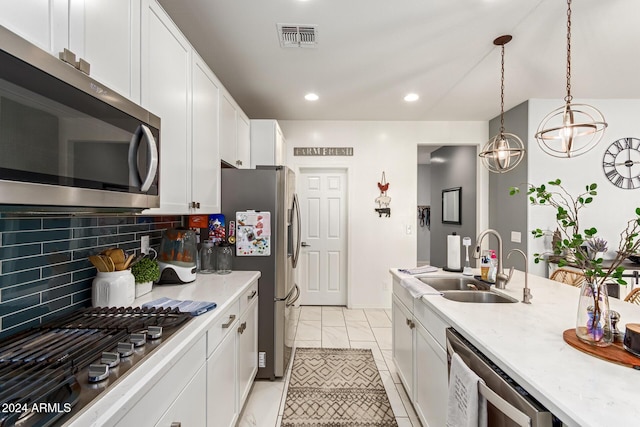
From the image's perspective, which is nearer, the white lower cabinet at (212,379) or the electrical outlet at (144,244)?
the white lower cabinet at (212,379)

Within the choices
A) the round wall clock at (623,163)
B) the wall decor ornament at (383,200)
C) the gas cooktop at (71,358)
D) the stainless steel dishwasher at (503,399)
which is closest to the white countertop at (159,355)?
the gas cooktop at (71,358)

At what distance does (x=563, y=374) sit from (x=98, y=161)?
1590 mm

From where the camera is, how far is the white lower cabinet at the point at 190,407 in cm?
103

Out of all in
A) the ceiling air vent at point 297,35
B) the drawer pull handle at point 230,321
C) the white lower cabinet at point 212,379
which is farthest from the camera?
the ceiling air vent at point 297,35

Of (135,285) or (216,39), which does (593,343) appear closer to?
(135,285)

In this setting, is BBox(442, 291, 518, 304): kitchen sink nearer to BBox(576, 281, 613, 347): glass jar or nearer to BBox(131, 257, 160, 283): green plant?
BBox(576, 281, 613, 347): glass jar

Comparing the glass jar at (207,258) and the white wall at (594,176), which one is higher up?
the white wall at (594,176)

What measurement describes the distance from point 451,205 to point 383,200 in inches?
78.8


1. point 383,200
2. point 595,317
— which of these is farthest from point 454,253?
point 383,200

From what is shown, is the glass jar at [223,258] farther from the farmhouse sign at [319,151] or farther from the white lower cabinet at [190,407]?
the farmhouse sign at [319,151]

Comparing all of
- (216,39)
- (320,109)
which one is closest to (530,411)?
(216,39)

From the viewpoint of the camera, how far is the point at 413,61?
2.54 metres

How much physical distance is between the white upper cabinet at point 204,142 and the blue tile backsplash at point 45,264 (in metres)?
0.54

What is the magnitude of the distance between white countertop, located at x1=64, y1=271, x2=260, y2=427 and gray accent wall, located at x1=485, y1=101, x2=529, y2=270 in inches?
124
